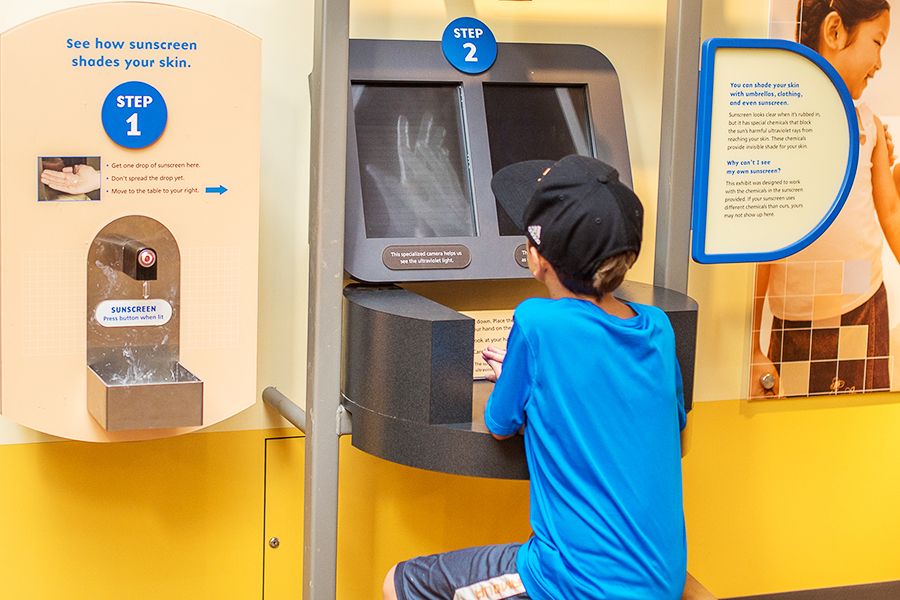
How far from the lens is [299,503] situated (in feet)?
8.25

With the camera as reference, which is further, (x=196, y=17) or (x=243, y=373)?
(x=243, y=373)

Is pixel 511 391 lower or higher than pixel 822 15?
lower

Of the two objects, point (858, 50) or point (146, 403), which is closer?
point (146, 403)

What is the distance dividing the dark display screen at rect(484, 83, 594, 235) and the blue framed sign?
1.05 ft

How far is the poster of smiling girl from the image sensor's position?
109 inches

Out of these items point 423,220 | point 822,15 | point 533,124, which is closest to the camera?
point 423,220

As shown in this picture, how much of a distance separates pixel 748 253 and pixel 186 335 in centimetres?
138

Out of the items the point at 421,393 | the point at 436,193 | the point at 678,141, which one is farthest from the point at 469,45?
the point at 421,393

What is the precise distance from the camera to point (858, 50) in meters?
2.77

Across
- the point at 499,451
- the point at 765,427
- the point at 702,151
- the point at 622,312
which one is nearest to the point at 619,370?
the point at 622,312

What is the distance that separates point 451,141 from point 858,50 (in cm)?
137

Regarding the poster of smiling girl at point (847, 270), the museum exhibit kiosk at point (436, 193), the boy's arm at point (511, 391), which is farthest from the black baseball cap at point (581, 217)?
the poster of smiling girl at point (847, 270)

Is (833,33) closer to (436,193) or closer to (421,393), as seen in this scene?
(436,193)

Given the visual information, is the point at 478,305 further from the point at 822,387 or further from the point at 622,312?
the point at 822,387
